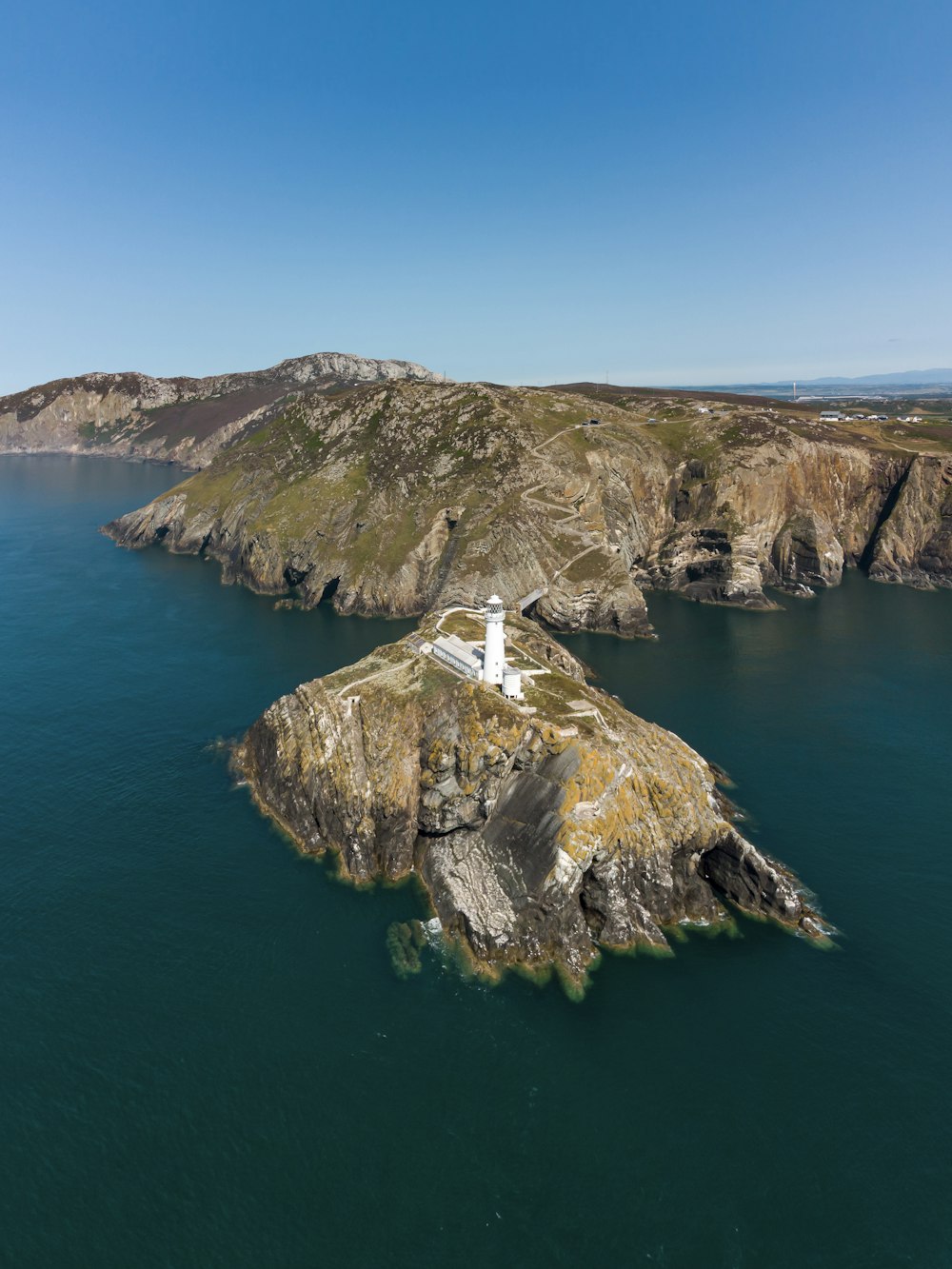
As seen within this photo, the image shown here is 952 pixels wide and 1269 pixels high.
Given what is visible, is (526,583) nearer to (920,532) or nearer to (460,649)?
(460,649)

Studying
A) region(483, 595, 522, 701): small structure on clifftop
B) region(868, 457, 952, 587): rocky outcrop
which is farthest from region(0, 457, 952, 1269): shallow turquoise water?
region(868, 457, 952, 587): rocky outcrop

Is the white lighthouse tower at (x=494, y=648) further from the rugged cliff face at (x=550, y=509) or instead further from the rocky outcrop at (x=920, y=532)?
the rocky outcrop at (x=920, y=532)

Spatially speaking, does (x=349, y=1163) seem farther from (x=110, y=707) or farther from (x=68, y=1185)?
(x=110, y=707)

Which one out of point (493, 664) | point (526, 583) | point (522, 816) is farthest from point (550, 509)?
point (522, 816)

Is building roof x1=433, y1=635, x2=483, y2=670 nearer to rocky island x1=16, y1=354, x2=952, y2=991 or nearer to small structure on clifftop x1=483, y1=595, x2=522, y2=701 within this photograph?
rocky island x1=16, y1=354, x2=952, y2=991

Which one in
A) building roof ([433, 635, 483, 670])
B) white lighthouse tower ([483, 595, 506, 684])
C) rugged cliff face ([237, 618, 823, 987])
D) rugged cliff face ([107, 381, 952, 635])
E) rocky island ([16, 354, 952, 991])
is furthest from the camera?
rugged cliff face ([107, 381, 952, 635])

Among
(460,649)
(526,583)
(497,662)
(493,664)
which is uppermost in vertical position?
(497,662)

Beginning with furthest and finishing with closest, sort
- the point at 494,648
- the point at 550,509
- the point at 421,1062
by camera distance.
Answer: the point at 550,509, the point at 494,648, the point at 421,1062
